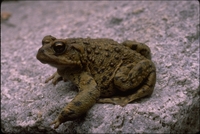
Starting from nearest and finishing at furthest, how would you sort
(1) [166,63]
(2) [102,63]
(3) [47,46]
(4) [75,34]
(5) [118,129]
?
(5) [118,129], (3) [47,46], (2) [102,63], (1) [166,63], (4) [75,34]

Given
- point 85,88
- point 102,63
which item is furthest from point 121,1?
point 85,88

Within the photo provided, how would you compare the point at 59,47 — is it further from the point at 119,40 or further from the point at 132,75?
the point at 119,40

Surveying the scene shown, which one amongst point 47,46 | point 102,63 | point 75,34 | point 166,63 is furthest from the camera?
point 75,34

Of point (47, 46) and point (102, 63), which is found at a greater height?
point (47, 46)

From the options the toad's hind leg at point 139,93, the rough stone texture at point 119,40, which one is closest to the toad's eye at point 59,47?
the rough stone texture at point 119,40

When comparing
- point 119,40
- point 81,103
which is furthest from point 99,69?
point 119,40

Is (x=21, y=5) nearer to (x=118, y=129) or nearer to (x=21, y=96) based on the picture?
(x=21, y=96)

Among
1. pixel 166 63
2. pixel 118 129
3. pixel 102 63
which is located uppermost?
pixel 102 63
